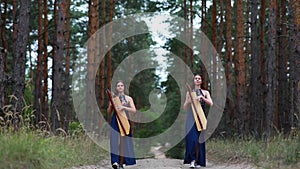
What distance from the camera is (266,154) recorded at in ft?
35.9

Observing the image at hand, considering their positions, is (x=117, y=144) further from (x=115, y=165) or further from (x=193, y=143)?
(x=193, y=143)

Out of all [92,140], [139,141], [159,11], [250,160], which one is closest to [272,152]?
[250,160]

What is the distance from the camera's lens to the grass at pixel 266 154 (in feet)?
32.2

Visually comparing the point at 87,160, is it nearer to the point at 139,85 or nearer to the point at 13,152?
the point at 13,152

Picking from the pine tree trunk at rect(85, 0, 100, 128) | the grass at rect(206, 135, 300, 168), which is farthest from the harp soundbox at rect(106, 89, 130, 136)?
the pine tree trunk at rect(85, 0, 100, 128)

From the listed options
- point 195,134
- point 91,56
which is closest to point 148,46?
point 91,56

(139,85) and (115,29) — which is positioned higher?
(115,29)

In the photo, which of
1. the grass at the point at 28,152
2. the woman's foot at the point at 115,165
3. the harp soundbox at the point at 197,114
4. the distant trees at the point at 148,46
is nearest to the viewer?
the grass at the point at 28,152

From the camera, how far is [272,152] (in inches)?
431

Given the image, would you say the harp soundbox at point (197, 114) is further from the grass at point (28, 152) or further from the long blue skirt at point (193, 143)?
the grass at point (28, 152)

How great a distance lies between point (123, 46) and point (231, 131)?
15.6m

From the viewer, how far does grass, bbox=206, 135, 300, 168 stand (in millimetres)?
9812

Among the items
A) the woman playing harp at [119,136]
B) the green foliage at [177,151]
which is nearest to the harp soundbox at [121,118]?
the woman playing harp at [119,136]

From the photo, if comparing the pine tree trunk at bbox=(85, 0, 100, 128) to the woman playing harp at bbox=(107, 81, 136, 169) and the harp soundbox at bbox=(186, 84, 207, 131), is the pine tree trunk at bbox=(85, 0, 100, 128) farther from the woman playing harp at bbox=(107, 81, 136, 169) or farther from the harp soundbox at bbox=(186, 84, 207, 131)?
the harp soundbox at bbox=(186, 84, 207, 131)
